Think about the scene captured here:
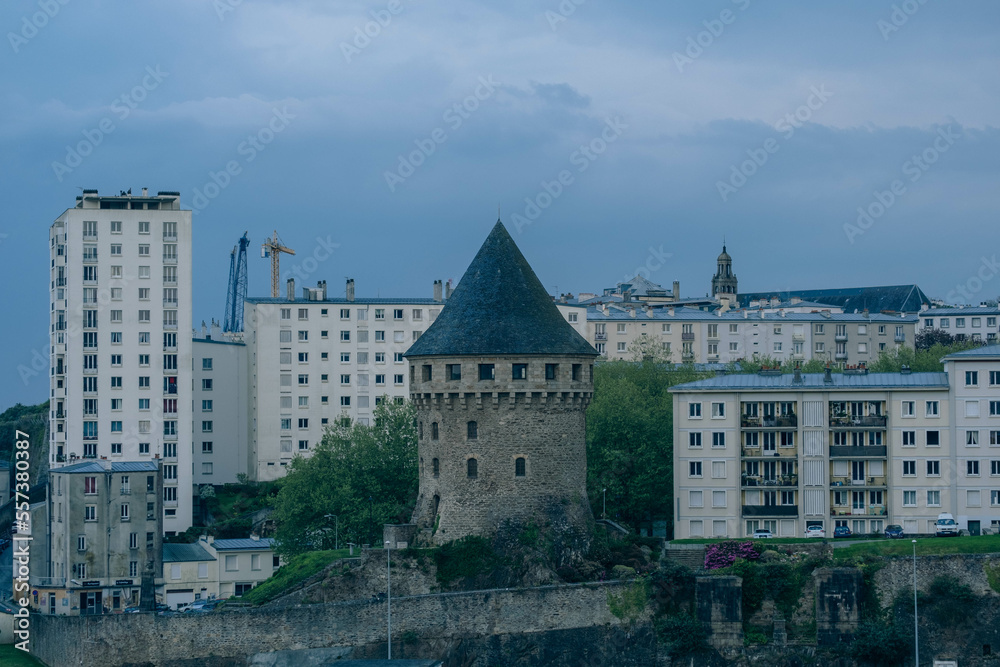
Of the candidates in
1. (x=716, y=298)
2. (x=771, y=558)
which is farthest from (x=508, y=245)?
(x=716, y=298)

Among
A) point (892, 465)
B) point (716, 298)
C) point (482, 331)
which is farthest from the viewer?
point (716, 298)

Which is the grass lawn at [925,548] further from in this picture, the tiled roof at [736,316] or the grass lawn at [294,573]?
the tiled roof at [736,316]

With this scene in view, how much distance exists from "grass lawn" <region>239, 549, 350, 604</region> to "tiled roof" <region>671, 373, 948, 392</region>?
19866 mm

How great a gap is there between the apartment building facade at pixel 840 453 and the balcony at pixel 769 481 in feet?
0.16

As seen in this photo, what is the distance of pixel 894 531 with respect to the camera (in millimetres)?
80500

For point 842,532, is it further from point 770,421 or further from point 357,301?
point 357,301

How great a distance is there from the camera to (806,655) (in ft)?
227

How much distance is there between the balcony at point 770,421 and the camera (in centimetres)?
8531

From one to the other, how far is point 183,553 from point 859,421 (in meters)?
39.8

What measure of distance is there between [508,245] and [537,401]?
774cm

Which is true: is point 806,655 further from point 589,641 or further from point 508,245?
point 508,245

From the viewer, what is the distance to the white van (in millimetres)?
78688

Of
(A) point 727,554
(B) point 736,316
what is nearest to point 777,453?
(A) point 727,554

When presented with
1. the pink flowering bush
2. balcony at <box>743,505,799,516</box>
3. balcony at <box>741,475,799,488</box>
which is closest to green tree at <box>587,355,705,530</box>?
balcony at <box>741,475,799,488</box>
